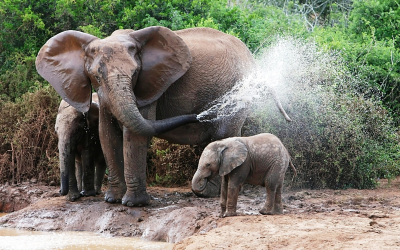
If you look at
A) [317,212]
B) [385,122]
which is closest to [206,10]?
[385,122]

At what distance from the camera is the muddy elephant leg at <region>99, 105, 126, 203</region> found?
953 centimetres

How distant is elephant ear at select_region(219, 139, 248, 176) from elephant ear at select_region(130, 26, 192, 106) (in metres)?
1.90

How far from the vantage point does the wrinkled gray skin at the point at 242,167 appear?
8045 mm

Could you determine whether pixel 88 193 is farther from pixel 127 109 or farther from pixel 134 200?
pixel 127 109

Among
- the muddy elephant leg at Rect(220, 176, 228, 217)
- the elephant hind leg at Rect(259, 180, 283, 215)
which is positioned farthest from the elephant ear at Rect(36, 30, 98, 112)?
the elephant hind leg at Rect(259, 180, 283, 215)

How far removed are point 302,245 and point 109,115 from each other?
160 inches

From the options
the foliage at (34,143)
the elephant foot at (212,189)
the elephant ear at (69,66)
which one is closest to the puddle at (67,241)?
the elephant ear at (69,66)

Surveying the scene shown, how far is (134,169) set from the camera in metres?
9.37

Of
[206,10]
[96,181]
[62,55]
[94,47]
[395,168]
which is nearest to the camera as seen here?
[94,47]

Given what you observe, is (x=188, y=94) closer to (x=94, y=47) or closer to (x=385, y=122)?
(x=94, y=47)

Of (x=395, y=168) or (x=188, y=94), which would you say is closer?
(x=188, y=94)

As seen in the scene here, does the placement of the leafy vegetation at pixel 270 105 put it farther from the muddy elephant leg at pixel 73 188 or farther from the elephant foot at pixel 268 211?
the elephant foot at pixel 268 211

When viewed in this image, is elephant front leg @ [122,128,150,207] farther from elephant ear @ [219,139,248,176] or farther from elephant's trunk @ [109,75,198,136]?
elephant ear @ [219,139,248,176]

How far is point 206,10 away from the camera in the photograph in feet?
49.9
